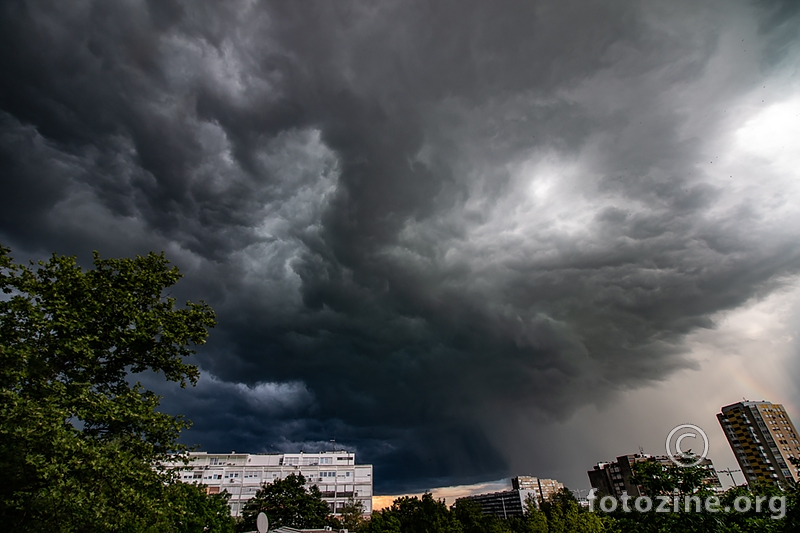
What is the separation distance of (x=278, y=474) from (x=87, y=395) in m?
139

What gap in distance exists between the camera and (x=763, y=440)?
152 meters

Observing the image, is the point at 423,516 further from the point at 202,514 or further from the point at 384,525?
the point at 202,514

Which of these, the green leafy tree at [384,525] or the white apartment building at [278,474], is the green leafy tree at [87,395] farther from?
the white apartment building at [278,474]

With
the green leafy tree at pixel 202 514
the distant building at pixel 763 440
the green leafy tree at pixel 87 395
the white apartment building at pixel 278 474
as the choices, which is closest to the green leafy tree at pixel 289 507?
the green leafy tree at pixel 202 514

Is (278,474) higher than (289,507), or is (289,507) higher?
(278,474)

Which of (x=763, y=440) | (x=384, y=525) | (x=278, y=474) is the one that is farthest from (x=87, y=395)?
(x=763, y=440)

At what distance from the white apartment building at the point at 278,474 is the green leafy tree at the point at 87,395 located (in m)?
128

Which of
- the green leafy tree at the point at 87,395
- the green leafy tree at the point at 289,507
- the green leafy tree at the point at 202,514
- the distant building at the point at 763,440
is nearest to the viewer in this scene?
the green leafy tree at the point at 87,395

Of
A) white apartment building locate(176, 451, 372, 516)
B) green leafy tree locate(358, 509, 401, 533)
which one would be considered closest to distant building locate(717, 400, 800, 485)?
white apartment building locate(176, 451, 372, 516)

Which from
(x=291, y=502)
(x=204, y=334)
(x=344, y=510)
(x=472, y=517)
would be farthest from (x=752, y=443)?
(x=204, y=334)

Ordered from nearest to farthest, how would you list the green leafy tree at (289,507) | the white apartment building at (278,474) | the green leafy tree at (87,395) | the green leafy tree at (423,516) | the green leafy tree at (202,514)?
the green leafy tree at (87,395) < the green leafy tree at (202,514) < the green leafy tree at (423,516) < the green leafy tree at (289,507) < the white apartment building at (278,474)

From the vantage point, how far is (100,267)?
22.5 m

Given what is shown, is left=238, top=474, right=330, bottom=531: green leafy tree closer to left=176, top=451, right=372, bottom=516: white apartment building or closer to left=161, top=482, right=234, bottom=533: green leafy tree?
left=161, top=482, right=234, bottom=533: green leafy tree

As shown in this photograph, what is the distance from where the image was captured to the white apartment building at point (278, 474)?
5157 inches
